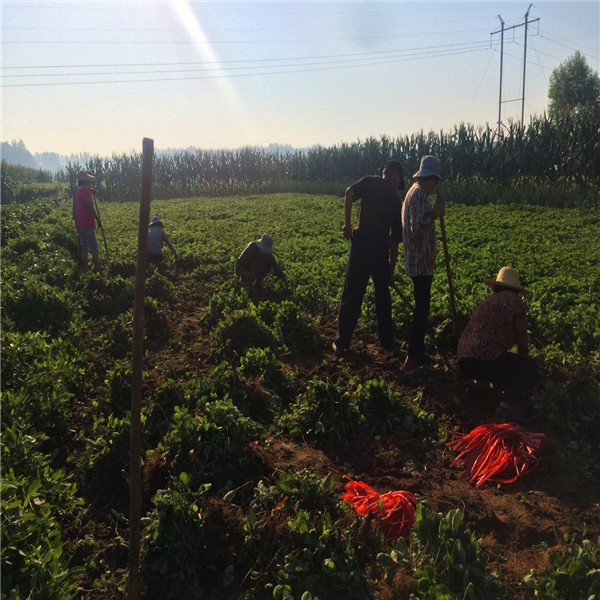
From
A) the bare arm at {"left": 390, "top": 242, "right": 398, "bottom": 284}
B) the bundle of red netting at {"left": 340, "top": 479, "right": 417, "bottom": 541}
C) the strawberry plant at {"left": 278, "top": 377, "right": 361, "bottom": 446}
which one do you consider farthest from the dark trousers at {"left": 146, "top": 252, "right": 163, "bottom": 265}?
the bundle of red netting at {"left": 340, "top": 479, "right": 417, "bottom": 541}

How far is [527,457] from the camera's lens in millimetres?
4031

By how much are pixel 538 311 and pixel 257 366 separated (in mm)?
3568

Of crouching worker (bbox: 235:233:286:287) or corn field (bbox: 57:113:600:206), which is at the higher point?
corn field (bbox: 57:113:600:206)

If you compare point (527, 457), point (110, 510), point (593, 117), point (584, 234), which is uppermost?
point (593, 117)

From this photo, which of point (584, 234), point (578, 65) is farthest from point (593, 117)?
point (578, 65)

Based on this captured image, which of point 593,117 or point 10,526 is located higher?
point 593,117

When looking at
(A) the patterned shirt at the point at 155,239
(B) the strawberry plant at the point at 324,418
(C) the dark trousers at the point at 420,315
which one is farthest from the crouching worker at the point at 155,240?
(B) the strawberry plant at the point at 324,418

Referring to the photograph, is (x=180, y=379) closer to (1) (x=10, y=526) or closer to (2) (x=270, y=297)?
(1) (x=10, y=526)

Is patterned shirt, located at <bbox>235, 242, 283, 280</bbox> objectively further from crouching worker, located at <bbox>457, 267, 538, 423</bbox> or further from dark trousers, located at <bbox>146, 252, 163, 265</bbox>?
crouching worker, located at <bbox>457, 267, 538, 423</bbox>

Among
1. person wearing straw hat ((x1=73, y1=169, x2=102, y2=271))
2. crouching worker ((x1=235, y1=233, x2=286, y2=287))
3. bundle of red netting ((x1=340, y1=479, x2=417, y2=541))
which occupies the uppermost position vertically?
person wearing straw hat ((x1=73, y1=169, x2=102, y2=271))

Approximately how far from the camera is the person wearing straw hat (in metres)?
9.87

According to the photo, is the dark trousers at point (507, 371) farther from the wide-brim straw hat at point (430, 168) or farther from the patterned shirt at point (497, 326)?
the wide-brim straw hat at point (430, 168)

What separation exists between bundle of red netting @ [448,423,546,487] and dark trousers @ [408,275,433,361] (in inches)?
62.8

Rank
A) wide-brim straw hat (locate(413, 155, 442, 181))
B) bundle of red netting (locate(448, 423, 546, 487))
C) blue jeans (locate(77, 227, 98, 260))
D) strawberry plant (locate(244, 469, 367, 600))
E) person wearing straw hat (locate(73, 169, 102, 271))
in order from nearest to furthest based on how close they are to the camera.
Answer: strawberry plant (locate(244, 469, 367, 600)) < bundle of red netting (locate(448, 423, 546, 487)) < wide-brim straw hat (locate(413, 155, 442, 181)) < person wearing straw hat (locate(73, 169, 102, 271)) < blue jeans (locate(77, 227, 98, 260))
